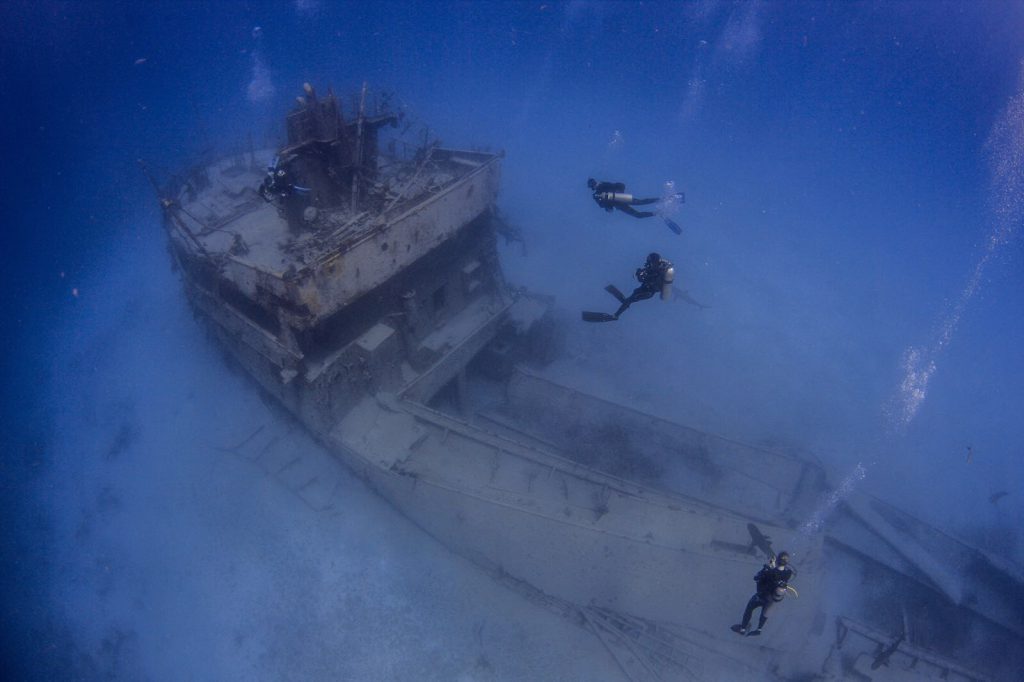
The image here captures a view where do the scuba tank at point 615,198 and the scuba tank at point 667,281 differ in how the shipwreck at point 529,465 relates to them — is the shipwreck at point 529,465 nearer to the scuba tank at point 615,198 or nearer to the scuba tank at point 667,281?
the scuba tank at point 667,281

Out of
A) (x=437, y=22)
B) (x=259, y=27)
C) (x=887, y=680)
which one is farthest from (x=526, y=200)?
(x=437, y=22)

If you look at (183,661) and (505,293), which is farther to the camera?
(505,293)

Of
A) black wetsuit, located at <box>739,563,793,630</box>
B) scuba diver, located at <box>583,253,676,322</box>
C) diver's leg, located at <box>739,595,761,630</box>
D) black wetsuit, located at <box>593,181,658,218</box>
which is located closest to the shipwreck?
diver's leg, located at <box>739,595,761,630</box>

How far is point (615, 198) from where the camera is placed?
316 inches

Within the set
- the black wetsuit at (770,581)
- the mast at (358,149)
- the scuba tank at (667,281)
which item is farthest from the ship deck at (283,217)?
the black wetsuit at (770,581)

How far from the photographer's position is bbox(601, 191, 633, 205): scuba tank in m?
8.00

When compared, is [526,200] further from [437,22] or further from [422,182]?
[437,22]

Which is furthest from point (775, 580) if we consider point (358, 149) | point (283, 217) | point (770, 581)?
point (283, 217)

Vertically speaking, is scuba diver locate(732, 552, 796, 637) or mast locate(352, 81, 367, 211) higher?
mast locate(352, 81, 367, 211)

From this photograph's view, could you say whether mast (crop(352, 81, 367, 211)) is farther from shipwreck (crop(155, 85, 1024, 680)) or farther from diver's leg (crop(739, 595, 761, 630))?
diver's leg (crop(739, 595, 761, 630))

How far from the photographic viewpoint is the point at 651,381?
1653 centimetres

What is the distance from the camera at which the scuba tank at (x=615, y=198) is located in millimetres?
8000

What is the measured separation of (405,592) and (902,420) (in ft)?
63.4

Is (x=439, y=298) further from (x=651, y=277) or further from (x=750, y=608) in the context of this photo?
(x=750, y=608)
